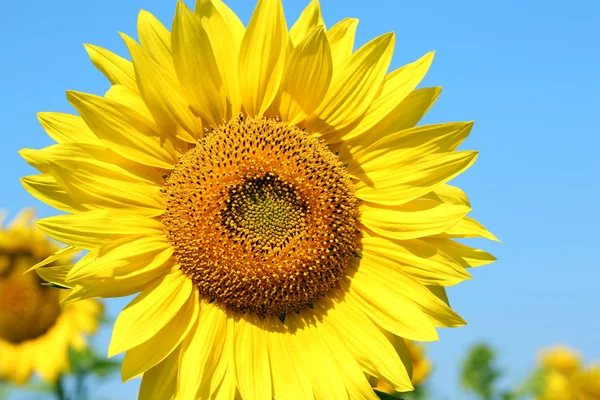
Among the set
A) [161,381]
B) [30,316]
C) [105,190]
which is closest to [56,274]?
[105,190]

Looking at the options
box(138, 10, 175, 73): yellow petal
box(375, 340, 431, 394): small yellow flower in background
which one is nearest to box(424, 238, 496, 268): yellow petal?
box(138, 10, 175, 73): yellow petal

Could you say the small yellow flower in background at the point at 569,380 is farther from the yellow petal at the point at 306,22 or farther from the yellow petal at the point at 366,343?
the yellow petal at the point at 306,22

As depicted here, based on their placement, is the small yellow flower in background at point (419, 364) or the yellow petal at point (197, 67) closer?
the yellow petal at point (197, 67)

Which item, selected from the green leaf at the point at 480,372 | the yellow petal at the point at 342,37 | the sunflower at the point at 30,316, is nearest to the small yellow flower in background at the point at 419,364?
the green leaf at the point at 480,372

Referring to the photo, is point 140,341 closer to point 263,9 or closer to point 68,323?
point 263,9

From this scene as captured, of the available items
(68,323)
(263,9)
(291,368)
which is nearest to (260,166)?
(263,9)

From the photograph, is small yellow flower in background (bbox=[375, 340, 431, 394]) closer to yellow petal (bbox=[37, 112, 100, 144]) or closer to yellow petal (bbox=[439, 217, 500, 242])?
yellow petal (bbox=[439, 217, 500, 242])
